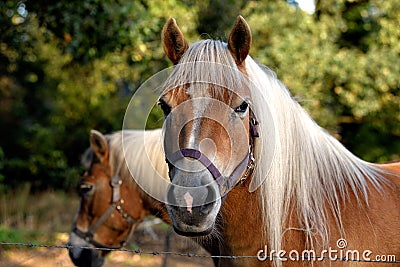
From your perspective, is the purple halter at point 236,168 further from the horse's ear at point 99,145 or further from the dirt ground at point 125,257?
the dirt ground at point 125,257

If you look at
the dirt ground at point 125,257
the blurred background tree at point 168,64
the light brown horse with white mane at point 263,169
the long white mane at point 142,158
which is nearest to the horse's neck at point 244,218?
the light brown horse with white mane at point 263,169

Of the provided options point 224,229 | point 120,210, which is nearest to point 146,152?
point 120,210

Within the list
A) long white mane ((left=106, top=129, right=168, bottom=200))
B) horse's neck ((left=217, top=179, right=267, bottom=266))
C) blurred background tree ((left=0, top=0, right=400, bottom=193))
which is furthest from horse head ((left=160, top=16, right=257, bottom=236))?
blurred background tree ((left=0, top=0, right=400, bottom=193))

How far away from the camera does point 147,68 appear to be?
7.30 metres

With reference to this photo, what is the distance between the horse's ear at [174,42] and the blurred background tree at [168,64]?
3.23m

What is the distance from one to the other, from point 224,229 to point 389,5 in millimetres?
8107

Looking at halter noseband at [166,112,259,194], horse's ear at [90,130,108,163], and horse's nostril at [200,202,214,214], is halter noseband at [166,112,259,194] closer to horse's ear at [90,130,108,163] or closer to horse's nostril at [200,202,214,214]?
horse's nostril at [200,202,214,214]

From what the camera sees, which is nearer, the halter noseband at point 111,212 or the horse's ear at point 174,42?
the horse's ear at point 174,42

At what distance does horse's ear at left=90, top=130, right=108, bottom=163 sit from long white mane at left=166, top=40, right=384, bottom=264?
88.8 inches

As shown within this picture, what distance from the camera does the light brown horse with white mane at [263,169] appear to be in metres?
2.01

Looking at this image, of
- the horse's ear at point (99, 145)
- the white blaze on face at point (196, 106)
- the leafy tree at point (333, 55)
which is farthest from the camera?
the leafy tree at point (333, 55)

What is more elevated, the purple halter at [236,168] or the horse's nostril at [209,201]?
the purple halter at [236,168]

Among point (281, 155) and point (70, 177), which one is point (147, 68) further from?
point (281, 155)

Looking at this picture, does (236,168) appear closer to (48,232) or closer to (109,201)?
(109,201)
